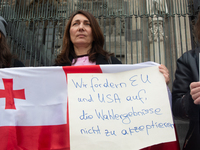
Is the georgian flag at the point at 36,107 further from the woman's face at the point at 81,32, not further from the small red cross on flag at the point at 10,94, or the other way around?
the woman's face at the point at 81,32

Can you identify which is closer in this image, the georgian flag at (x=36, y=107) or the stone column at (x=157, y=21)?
the georgian flag at (x=36, y=107)

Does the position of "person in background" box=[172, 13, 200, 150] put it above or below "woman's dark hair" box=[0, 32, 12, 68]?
below

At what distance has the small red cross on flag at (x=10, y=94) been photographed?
160cm

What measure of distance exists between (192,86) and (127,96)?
46cm

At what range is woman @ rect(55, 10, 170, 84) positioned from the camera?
6.38 ft

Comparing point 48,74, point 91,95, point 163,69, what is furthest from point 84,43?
point 163,69

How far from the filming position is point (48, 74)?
5.36 ft

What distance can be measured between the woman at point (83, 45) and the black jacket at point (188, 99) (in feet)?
2.23

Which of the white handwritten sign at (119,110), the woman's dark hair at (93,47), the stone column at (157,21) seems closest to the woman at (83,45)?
the woman's dark hair at (93,47)

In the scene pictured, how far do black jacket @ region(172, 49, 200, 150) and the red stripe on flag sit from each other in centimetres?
92

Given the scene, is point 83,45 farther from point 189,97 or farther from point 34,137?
point 189,97

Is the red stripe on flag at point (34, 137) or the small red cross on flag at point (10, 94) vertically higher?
the small red cross on flag at point (10, 94)

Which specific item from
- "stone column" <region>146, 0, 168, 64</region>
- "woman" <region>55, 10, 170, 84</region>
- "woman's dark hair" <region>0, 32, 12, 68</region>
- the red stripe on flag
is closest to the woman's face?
"woman" <region>55, 10, 170, 84</region>

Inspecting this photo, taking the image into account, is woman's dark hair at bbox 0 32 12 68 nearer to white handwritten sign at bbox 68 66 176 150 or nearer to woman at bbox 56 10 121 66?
woman at bbox 56 10 121 66
